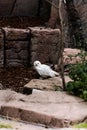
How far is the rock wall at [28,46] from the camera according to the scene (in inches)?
371

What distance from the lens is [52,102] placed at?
627 centimetres

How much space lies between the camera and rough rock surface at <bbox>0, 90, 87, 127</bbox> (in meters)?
5.59

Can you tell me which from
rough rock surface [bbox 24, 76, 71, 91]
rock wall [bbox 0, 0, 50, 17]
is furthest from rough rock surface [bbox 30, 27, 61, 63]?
rough rock surface [bbox 24, 76, 71, 91]

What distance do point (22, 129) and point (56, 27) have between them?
5200 millimetres

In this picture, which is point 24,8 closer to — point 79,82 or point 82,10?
Result: point 82,10

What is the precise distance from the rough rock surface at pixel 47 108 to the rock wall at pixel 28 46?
2804 mm

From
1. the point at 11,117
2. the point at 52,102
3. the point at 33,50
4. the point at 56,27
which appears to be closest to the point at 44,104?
the point at 52,102

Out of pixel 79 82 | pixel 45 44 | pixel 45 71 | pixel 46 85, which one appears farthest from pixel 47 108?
pixel 45 44

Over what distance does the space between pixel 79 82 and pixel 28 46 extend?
3.05 m

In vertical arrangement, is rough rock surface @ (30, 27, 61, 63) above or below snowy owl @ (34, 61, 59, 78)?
above

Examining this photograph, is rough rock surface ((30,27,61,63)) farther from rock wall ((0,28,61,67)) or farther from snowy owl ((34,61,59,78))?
snowy owl ((34,61,59,78))

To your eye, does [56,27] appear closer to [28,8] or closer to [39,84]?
[28,8]

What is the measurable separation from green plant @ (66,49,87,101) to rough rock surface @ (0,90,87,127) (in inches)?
4.8

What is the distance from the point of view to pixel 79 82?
22.1 feet
